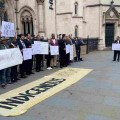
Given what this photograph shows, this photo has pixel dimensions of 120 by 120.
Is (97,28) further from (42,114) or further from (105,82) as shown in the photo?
(42,114)

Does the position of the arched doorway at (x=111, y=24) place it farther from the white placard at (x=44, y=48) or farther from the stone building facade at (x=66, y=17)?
the white placard at (x=44, y=48)

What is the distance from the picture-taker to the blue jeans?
9919 millimetres

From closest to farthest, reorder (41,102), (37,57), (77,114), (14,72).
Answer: (77,114)
(41,102)
(14,72)
(37,57)

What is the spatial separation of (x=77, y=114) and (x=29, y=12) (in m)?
22.0

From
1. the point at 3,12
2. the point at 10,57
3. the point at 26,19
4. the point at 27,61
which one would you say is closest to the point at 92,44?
the point at 26,19

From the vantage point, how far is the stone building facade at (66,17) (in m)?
27.0

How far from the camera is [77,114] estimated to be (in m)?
6.77

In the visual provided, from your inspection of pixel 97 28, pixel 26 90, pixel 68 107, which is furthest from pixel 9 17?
pixel 68 107

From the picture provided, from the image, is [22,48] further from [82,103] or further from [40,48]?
[82,103]

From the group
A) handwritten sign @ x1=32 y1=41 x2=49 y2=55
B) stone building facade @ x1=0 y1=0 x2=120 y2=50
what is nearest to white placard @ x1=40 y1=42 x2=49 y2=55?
handwritten sign @ x1=32 y1=41 x2=49 y2=55

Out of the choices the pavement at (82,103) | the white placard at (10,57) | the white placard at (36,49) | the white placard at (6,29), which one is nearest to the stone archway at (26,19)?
the white placard at (36,49)

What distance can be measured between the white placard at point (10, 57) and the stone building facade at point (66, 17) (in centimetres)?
1488

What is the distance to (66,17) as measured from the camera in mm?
29734

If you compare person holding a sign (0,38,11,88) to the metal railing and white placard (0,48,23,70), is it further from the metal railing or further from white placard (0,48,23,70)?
the metal railing
